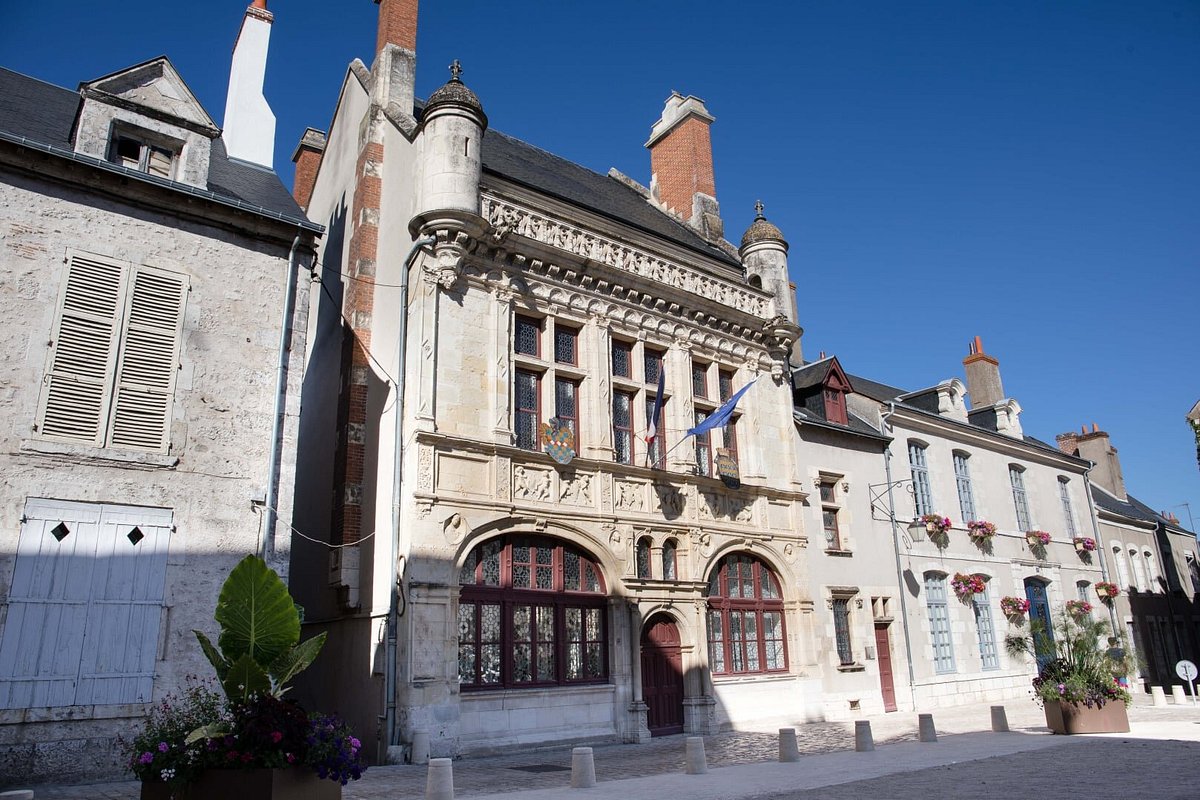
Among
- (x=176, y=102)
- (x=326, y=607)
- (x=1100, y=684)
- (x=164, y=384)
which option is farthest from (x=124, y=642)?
(x=1100, y=684)

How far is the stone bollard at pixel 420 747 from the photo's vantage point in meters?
11.0

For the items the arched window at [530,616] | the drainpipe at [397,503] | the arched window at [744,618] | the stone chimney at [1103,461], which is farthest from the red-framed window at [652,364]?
the stone chimney at [1103,461]

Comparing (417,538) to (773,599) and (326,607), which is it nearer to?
(326,607)

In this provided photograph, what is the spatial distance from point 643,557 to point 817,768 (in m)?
5.31

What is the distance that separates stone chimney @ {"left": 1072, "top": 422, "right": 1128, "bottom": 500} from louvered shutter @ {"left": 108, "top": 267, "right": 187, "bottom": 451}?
1224 inches

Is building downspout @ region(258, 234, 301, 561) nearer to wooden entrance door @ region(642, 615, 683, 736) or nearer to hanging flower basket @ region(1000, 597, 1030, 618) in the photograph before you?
wooden entrance door @ region(642, 615, 683, 736)

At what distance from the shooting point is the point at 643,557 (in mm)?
14500

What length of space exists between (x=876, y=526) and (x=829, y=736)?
6522 mm

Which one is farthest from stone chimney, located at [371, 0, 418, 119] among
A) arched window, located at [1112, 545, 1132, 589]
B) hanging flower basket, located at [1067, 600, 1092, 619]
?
arched window, located at [1112, 545, 1132, 589]

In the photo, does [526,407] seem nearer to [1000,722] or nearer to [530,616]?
[530,616]

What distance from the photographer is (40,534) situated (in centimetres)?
911

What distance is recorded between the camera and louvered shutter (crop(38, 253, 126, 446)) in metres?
9.53

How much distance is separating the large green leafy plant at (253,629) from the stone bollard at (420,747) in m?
4.61

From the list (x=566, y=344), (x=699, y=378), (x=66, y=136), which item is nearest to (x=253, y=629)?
(x=66, y=136)
